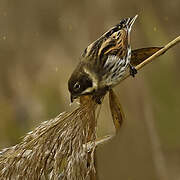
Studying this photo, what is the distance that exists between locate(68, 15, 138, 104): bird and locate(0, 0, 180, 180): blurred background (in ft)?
0.14

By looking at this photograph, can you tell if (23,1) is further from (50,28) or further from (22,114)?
(22,114)

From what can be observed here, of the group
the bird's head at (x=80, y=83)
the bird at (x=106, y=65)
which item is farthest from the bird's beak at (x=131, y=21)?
the bird's head at (x=80, y=83)

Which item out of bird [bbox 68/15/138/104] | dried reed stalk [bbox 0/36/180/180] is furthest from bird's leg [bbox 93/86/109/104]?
dried reed stalk [bbox 0/36/180/180]

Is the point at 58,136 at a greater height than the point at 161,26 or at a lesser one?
lesser

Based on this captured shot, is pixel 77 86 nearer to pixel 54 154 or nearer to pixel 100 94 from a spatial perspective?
pixel 100 94

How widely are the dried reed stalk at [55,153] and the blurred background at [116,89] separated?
18 centimetres

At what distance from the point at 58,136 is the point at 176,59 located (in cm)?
31

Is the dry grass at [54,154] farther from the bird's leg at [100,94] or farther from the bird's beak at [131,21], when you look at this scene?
the bird's beak at [131,21]

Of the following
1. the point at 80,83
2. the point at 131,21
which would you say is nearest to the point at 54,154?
the point at 80,83

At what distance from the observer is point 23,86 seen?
1.18 m

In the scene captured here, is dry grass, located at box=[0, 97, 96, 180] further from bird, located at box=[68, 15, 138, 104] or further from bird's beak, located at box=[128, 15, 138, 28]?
bird's beak, located at box=[128, 15, 138, 28]

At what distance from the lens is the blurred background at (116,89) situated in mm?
1005

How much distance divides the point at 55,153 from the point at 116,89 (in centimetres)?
26

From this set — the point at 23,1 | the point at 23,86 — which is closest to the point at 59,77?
the point at 23,86
